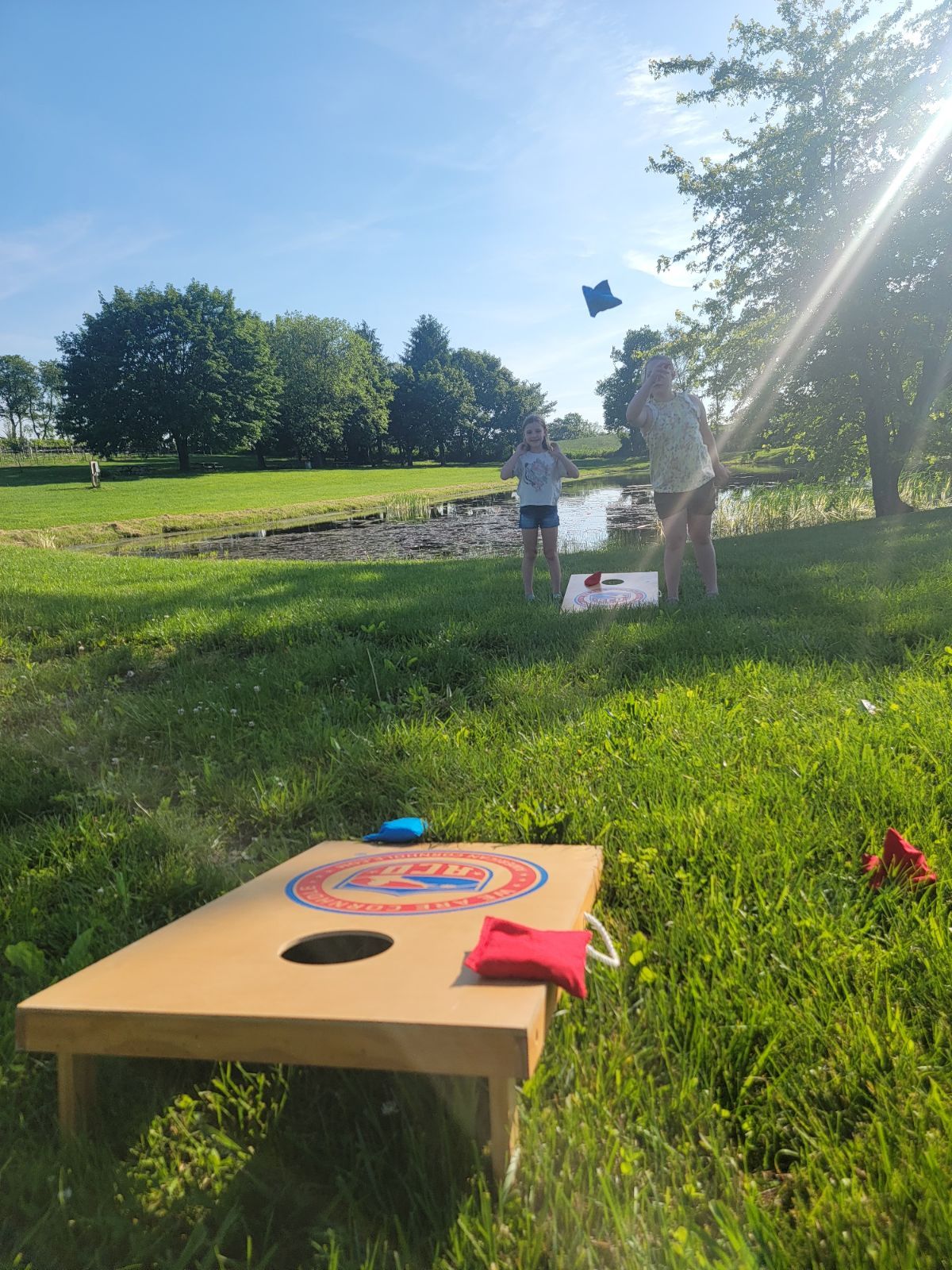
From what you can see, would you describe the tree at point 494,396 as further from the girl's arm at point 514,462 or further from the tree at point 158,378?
the girl's arm at point 514,462

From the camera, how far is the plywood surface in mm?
1336

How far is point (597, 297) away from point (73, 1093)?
6.40m

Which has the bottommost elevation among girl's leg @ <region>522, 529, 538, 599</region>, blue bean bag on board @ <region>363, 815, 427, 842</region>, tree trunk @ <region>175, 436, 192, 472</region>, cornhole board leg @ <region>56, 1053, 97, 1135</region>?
cornhole board leg @ <region>56, 1053, 97, 1135</region>

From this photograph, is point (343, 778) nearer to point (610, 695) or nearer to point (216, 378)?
point (610, 695)

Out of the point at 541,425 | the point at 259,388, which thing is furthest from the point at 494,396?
the point at 541,425

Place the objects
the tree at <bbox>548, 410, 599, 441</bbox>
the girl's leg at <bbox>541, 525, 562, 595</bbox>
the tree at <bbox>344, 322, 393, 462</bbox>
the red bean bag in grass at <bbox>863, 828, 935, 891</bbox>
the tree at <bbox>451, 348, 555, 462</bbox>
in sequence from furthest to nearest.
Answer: the tree at <bbox>548, 410, 599, 441</bbox>
the tree at <bbox>451, 348, 555, 462</bbox>
the tree at <bbox>344, 322, 393, 462</bbox>
the girl's leg at <bbox>541, 525, 562, 595</bbox>
the red bean bag in grass at <bbox>863, 828, 935, 891</bbox>

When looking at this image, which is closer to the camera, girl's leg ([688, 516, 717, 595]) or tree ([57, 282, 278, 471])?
girl's leg ([688, 516, 717, 595])

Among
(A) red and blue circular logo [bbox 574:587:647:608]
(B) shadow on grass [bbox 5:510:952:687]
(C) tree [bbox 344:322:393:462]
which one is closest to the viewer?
(B) shadow on grass [bbox 5:510:952:687]

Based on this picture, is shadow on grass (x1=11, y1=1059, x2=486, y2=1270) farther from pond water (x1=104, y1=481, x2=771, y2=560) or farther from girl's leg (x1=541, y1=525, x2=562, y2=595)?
pond water (x1=104, y1=481, x2=771, y2=560)

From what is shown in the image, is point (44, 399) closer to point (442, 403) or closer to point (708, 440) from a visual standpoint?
point (442, 403)

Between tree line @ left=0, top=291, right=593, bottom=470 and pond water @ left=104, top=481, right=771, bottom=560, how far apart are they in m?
31.5

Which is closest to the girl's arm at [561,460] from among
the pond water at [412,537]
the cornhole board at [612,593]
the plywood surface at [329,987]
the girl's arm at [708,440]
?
the cornhole board at [612,593]

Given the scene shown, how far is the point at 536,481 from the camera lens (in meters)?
6.95

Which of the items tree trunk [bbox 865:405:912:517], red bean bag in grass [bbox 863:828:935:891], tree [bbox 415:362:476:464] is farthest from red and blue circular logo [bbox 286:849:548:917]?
tree [bbox 415:362:476:464]
